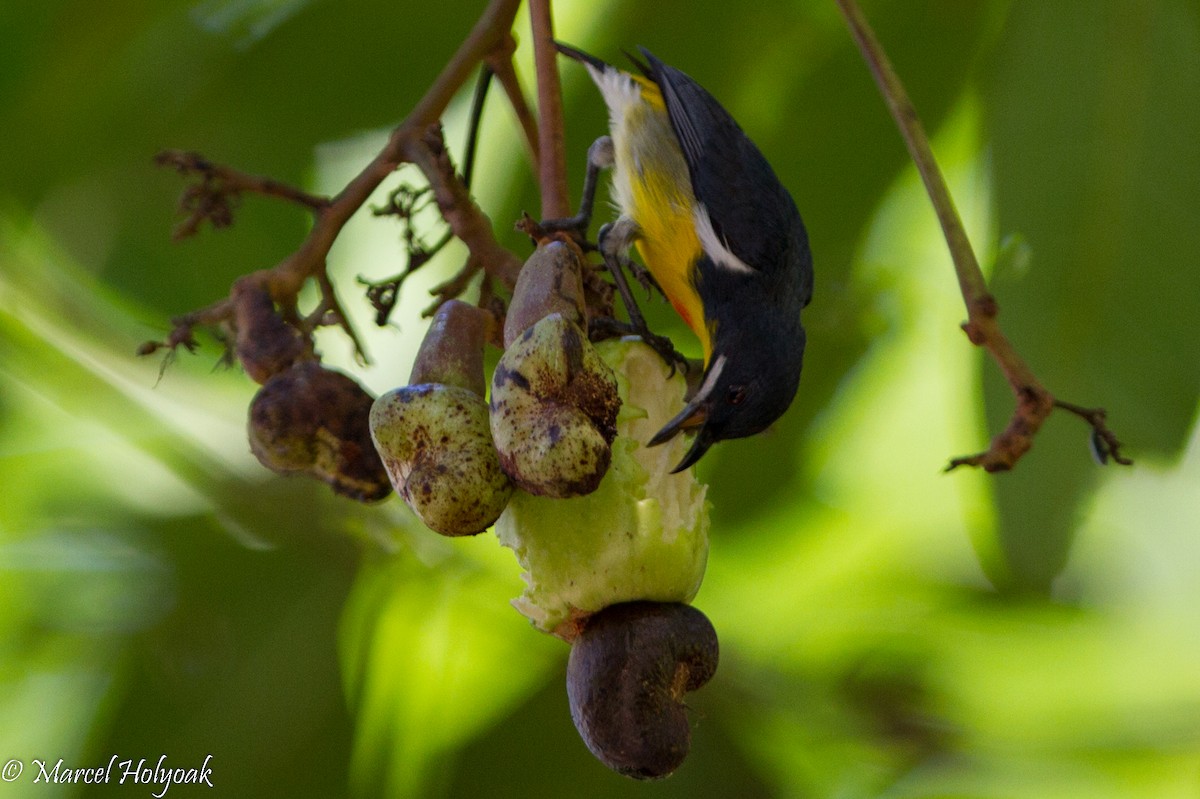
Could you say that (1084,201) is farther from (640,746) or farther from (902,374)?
(640,746)

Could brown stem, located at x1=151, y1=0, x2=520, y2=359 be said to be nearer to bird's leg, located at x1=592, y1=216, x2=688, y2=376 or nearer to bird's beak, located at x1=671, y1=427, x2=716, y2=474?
bird's leg, located at x1=592, y1=216, x2=688, y2=376

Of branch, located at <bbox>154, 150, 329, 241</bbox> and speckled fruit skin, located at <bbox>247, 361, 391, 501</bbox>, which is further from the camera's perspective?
branch, located at <bbox>154, 150, 329, 241</bbox>

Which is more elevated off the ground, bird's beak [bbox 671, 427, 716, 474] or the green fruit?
bird's beak [bbox 671, 427, 716, 474]

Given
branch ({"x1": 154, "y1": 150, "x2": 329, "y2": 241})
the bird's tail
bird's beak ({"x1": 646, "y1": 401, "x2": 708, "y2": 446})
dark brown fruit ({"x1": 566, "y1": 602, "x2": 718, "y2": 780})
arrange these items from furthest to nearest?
the bird's tail
branch ({"x1": 154, "y1": 150, "x2": 329, "y2": 241})
bird's beak ({"x1": 646, "y1": 401, "x2": 708, "y2": 446})
dark brown fruit ({"x1": 566, "y1": 602, "x2": 718, "y2": 780})

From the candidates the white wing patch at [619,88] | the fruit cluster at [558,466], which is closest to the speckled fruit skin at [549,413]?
the fruit cluster at [558,466]

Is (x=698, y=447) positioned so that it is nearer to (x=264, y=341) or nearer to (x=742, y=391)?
(x=742, y=391)

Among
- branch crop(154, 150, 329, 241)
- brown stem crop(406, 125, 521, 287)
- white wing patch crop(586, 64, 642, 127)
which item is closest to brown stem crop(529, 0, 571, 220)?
brown stem crop(406, 125, 521, 287)
